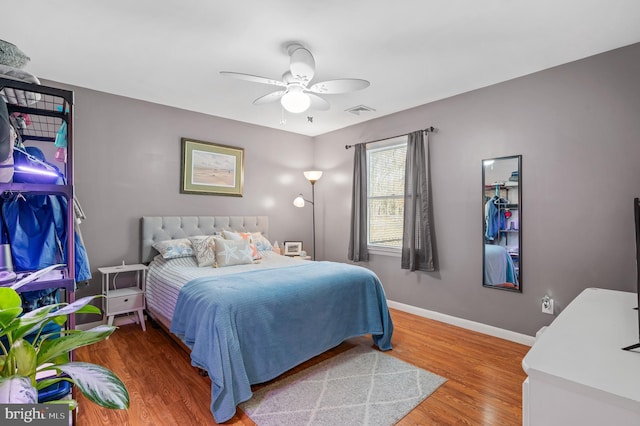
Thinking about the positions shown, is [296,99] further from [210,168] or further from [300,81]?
[210,168]

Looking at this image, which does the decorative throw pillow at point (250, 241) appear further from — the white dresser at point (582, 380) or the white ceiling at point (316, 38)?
the white dresser at point (582, 380)

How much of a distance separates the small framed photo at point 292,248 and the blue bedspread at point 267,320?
5.67ft

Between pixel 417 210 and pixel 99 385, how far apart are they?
3.65 metres

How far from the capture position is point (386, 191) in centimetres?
448

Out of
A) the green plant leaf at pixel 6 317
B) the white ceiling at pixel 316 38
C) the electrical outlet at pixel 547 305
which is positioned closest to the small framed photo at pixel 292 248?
the white ceiling at pixel 316 38

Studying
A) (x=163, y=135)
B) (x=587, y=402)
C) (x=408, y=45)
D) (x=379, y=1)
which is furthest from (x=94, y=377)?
(x=163, y=135)

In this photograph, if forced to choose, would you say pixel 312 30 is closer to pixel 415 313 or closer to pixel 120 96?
pixel 120 96

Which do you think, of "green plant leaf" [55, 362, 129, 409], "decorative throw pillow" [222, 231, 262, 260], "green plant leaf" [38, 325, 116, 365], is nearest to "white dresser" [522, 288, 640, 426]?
"green plant leaf" [55, 362, 129, 409]

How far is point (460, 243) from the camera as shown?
3611 mm

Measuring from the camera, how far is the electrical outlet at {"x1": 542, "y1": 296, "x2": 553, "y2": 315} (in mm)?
2933

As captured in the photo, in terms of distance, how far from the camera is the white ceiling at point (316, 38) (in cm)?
210

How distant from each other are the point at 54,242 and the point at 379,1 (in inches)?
93.3

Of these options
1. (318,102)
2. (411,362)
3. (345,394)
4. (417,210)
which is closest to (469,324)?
(411,362)

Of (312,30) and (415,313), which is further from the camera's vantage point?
(415,313)
